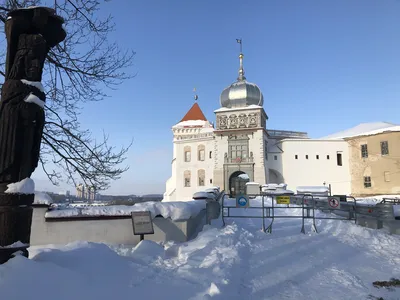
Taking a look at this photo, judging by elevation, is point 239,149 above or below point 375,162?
above

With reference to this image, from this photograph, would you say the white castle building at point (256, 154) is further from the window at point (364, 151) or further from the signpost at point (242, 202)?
the signpost at point (242, 202)

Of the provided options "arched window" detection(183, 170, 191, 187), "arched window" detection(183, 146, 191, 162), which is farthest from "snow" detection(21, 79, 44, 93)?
"arched window" detection(183, 146, 191, 162)

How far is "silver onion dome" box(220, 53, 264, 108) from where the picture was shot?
3981cm

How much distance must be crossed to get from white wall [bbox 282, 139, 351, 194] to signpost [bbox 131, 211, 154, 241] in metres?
33.0

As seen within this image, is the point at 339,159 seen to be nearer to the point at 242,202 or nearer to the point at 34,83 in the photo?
the point at 242,202

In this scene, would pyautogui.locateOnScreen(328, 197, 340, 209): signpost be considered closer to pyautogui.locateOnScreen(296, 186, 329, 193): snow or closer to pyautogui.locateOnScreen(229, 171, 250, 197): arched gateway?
pyautogui.locateOnScreen(296, 186, 329, 193): snow

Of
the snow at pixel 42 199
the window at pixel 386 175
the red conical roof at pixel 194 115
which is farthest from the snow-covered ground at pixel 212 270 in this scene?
the red conical roof at pixel 194 115

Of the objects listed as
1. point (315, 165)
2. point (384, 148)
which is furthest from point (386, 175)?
point (315, 165)

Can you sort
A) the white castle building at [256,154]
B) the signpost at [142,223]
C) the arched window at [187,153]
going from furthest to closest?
the arched window at [187,153]
the white castle building at [256,154]
the signpost at [142,223]

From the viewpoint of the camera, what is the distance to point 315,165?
3888 cm

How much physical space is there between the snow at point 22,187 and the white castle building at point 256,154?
111 feet

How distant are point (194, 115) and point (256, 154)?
1783cm

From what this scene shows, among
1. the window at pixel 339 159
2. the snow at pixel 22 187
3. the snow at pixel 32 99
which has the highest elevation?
the window at pixel 339 159

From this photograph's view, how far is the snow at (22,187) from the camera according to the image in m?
4.01
